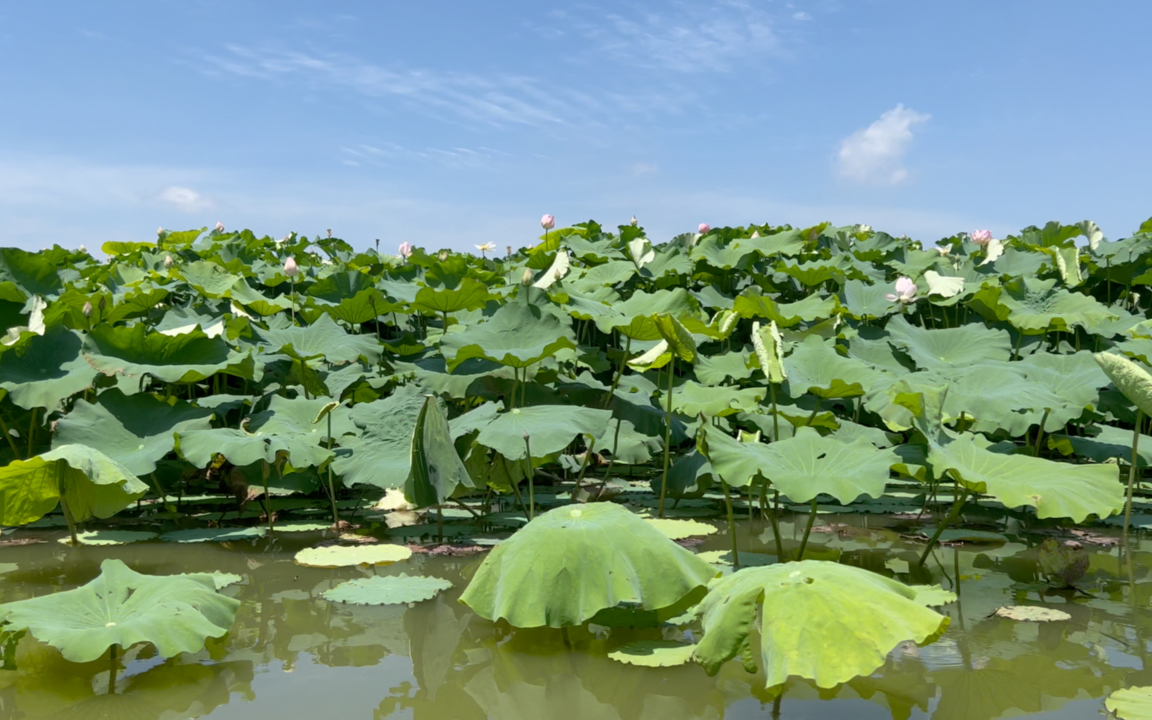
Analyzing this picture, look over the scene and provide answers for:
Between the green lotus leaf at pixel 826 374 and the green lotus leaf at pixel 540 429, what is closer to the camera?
the green lotus leaf at pixel 540 429

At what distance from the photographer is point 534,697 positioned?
187 cm

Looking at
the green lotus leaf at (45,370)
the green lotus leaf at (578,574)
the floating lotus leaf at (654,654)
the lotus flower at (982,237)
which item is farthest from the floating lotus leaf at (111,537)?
the lotus flower at (982,237)

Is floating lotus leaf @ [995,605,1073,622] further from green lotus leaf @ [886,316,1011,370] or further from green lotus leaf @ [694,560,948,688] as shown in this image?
green lotus leaf @ [886,316,1011,370]

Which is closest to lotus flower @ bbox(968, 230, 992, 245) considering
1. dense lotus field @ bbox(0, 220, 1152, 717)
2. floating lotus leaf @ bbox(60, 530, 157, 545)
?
dense lotus field @ bbox(0, 220, 1152, 717)

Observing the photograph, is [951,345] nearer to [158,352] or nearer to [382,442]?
[382,442]

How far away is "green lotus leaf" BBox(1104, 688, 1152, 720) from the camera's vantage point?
68.0 inches

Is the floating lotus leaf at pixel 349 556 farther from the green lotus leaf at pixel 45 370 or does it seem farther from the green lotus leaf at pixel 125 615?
the green lotus leaf at pixel 45 370

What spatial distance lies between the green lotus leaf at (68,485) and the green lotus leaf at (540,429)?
1.13 m

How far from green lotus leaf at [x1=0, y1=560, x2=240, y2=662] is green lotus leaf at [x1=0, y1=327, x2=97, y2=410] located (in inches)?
65.0

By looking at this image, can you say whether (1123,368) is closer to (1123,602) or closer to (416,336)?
(1123,602)

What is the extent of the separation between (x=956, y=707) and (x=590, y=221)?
21.9 ft

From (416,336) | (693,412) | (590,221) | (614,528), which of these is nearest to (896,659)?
(614,528)

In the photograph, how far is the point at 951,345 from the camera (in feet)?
14.6

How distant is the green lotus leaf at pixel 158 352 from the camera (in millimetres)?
3609
